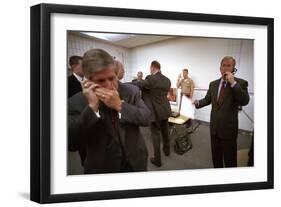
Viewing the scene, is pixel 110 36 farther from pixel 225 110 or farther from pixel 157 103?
→ pixel 225 110

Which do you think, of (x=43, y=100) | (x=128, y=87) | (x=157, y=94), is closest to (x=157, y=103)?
(x=157, y=94)

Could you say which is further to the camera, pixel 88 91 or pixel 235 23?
pixel 235 23

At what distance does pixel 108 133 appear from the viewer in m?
2.68

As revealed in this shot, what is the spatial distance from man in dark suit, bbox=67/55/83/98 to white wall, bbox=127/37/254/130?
A: 267 mm

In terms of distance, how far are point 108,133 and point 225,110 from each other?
681 millimetres

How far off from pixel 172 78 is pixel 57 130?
66cm

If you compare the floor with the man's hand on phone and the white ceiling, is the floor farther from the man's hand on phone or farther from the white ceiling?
the white ceiling

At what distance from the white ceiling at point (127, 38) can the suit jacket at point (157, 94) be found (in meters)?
0.18

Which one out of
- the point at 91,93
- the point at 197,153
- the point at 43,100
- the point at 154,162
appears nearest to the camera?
the point at 43,100

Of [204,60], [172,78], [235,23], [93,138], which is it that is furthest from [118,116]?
[235,23]

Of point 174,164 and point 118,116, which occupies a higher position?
point 118,116

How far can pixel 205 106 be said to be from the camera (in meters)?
2.93

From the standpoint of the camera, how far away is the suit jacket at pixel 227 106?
2.93 meters

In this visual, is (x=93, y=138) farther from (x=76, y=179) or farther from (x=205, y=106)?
(x=205, y=106)
